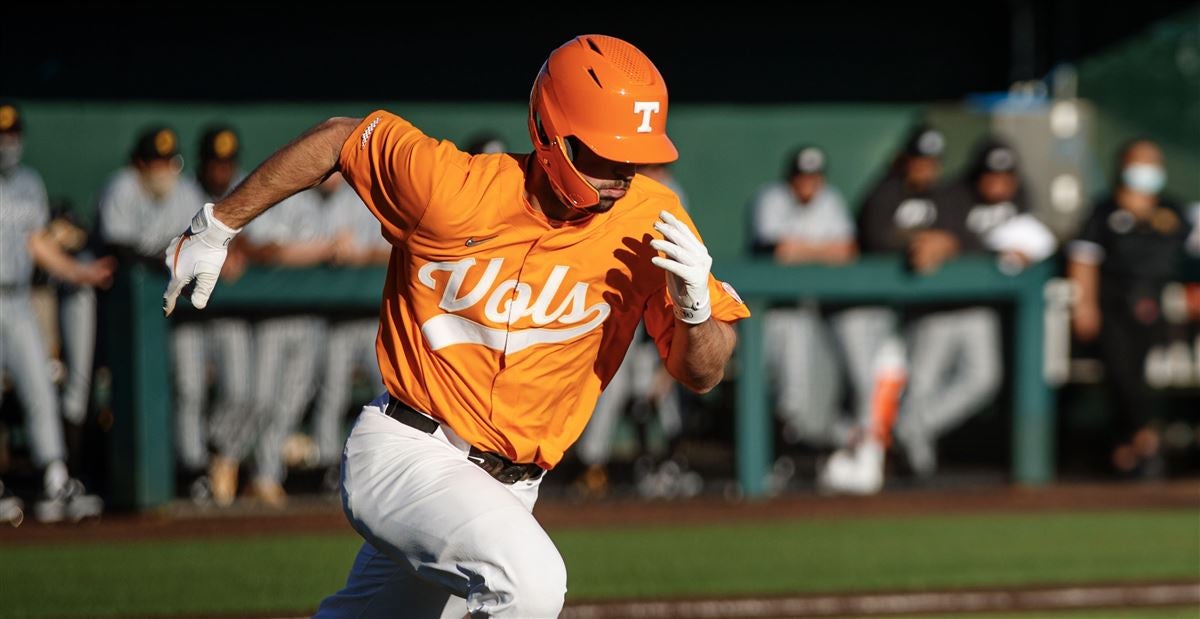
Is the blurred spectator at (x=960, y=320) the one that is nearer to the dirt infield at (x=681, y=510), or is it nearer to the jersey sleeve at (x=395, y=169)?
the dirt infield at (x=681, y=510)

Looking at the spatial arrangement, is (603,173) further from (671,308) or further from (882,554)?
(882,554)

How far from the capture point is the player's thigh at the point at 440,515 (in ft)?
10.9

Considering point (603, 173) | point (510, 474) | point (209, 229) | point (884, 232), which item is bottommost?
point (510, 474)

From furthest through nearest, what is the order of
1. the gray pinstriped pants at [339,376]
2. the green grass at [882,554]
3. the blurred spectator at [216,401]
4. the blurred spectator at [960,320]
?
the blurred spectator at [960,320]
the gray pinstriped pants at [339,376]
the blurred spectator at [216,401]
the green grass at [882,554]

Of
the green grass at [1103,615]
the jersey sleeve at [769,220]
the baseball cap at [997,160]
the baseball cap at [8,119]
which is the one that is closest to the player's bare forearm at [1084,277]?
the baseball cap at [997,160]

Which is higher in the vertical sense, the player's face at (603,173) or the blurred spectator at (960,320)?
the player's face at (603,173)

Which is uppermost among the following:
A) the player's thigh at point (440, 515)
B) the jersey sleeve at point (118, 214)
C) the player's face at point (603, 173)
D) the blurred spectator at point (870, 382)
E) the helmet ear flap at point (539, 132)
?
the helmet ear flap at point (539, 132)

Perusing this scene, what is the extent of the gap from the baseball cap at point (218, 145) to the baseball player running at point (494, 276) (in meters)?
4.91

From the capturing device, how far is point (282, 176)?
3.65m

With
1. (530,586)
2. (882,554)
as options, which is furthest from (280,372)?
(530,586)

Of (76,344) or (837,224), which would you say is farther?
(837,224)

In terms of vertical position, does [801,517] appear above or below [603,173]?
below

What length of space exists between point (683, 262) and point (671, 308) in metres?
0.36

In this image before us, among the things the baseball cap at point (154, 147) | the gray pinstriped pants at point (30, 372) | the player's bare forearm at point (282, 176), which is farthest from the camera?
the baseball cap at point (154, 147)
